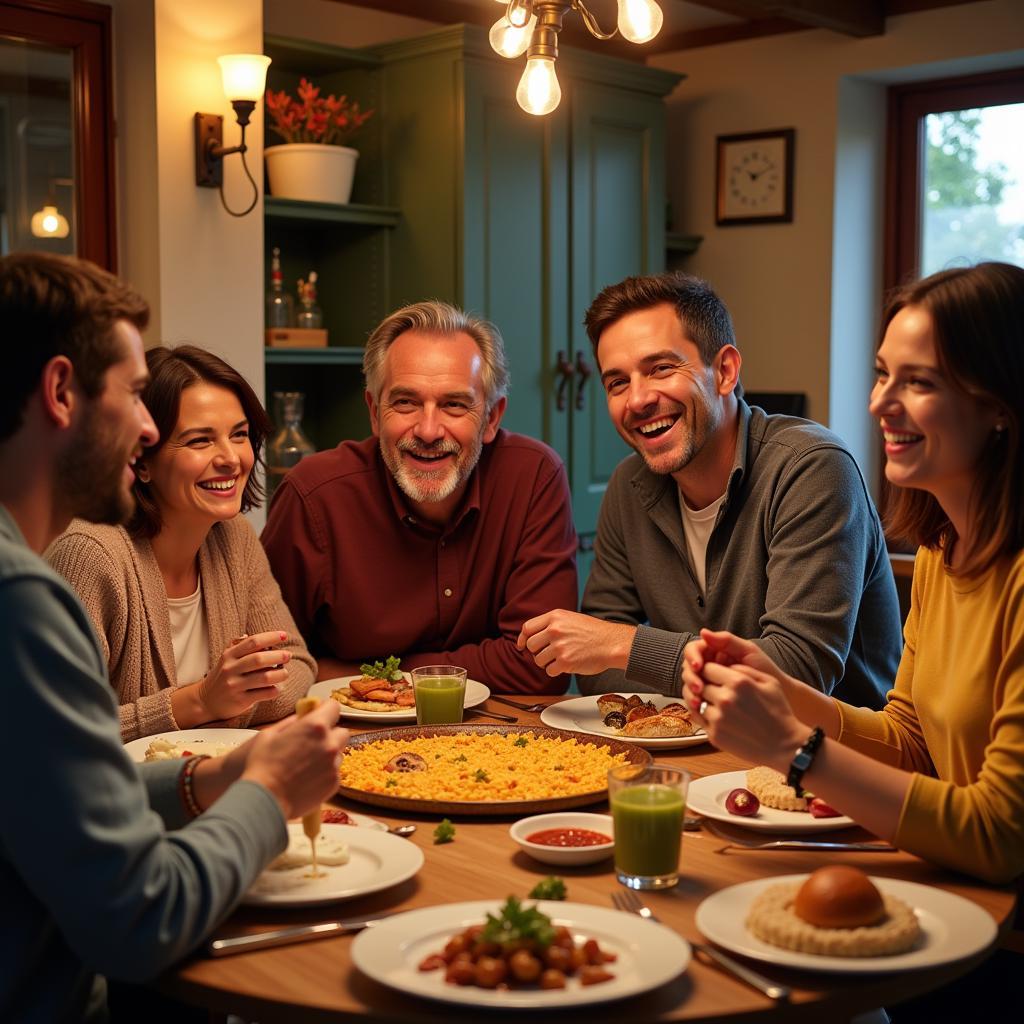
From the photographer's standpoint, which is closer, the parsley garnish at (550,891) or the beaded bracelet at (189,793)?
the parsley garnish at (550,891)

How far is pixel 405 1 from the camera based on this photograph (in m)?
4.90

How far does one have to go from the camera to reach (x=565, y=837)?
155cm

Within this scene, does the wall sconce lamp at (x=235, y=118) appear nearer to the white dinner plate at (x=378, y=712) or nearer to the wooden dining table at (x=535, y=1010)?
the white dinner plate at (x=378, y=712)

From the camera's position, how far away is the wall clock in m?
5.37

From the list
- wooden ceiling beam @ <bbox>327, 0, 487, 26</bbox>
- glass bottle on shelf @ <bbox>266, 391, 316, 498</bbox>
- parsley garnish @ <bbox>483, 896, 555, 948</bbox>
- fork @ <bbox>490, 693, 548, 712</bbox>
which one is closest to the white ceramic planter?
glass bottle on shelf @ <bbox>266, 391, 316, 498</bbox>

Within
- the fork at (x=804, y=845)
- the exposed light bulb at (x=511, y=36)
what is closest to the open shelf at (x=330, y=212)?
the exposed light bulb at (x=511, y=36)

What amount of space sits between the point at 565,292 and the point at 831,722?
3.27 m

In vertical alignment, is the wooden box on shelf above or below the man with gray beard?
above

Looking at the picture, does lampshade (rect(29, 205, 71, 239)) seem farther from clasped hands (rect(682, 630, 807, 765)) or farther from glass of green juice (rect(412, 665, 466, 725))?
clasped hands (rect(682, 630, 807, 765))

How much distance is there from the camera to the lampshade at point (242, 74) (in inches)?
145

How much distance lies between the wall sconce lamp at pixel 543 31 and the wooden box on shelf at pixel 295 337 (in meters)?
1.94

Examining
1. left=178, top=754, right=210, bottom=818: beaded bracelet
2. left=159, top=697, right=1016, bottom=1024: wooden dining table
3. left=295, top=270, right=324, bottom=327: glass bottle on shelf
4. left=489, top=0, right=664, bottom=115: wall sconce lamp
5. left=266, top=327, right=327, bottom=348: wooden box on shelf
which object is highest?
left=489, top=0, right=664, bottom=115: wall sconce lamp

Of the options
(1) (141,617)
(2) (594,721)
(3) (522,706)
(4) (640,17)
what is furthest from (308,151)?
(2) (594,721)

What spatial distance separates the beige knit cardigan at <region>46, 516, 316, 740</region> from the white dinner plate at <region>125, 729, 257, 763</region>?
0.31 feet
